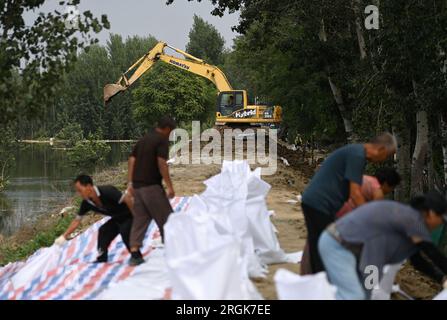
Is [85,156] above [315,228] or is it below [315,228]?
above

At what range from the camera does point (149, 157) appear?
7.55 metres

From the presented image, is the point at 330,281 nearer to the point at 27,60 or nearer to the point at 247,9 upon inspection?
the point at 27,60

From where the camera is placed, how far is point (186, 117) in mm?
68875

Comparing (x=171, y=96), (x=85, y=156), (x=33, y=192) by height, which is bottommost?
(x=33, y=192)

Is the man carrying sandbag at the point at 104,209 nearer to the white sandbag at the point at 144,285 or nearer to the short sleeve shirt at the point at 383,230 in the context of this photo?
the white sandbag at the point at 144,285

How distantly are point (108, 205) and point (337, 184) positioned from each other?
2.77 metres

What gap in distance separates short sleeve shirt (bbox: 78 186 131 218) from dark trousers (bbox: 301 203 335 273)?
93.5 inches

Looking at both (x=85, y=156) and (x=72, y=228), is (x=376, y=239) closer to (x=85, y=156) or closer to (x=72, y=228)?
(x=72, y=228)

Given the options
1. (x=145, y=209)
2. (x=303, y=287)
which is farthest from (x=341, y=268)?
(x=145, y=209)

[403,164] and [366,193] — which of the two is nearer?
[366,193]

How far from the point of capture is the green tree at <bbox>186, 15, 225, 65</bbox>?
10512 cm

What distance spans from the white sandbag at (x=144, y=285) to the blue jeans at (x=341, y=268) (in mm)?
1702

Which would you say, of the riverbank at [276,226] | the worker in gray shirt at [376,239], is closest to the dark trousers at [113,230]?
the riverbank at [276,226]

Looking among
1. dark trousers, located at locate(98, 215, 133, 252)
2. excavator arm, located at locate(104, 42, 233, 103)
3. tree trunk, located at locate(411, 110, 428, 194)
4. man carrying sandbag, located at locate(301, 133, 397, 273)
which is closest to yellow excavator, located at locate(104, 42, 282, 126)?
excavator arm, located at locate(104, 42, 233, 103)
